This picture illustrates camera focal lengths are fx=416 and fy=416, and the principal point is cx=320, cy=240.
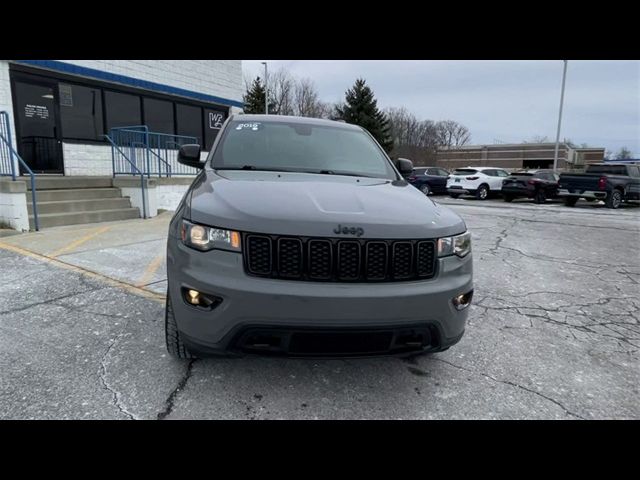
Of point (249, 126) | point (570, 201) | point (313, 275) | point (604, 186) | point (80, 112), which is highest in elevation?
point (80, 112)

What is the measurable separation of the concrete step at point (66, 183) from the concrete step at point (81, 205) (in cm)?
60

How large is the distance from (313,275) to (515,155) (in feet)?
218

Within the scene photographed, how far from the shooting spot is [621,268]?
6180 mm

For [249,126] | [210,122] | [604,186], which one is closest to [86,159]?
[210,122]

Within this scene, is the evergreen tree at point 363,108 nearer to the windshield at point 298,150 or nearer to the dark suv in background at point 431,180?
the dark suv in background at point 431,180

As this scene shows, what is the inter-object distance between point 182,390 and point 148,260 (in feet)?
11.3

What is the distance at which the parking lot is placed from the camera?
7.93 ft

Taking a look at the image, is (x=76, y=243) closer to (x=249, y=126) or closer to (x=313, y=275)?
(x=249, y=126)

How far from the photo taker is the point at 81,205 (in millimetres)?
8570

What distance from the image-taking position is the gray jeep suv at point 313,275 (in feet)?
6.82

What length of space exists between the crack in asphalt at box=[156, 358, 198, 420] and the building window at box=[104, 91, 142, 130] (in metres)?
10.9

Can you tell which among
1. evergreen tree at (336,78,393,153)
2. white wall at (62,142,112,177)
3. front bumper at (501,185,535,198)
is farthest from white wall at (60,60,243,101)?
evergreen tree at (336,78,393,153)

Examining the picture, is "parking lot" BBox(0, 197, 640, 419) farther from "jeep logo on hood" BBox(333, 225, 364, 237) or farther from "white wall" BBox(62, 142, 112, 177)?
"white wall" BBox(62, 142, 112, 177)

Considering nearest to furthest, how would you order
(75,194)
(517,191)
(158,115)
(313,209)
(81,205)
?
(313,209)
(81,205)
(75,194)
(158,115)
(517,191)
